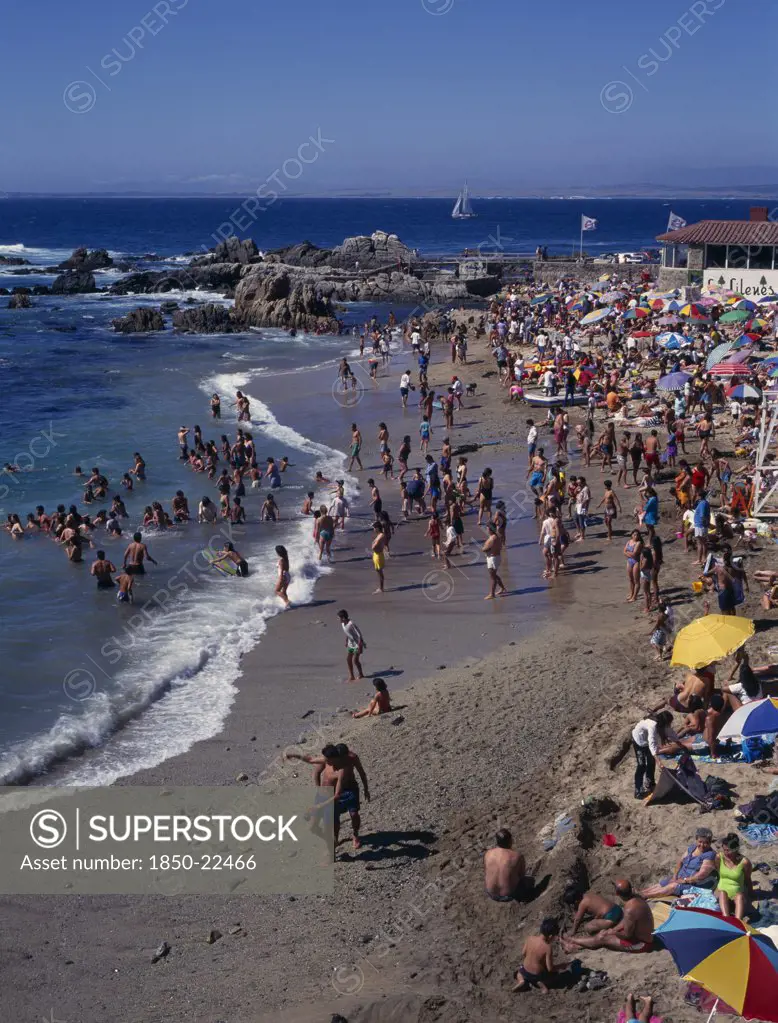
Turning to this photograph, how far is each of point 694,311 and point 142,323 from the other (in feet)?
101

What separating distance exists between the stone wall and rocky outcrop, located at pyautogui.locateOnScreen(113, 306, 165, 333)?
23518mm

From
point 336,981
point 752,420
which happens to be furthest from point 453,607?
point 752,420

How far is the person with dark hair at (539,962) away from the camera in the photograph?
24.5 ft

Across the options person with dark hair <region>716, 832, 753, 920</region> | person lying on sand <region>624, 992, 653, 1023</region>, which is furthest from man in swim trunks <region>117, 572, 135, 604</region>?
person lying on sand <region>624, 992, 653, 1023</region>

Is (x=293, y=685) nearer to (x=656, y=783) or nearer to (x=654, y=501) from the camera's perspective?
(x=656, y=783)

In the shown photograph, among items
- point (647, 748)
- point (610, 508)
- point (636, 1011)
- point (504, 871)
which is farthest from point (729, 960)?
point (610, 508)

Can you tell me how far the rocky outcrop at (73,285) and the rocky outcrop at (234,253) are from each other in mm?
8684

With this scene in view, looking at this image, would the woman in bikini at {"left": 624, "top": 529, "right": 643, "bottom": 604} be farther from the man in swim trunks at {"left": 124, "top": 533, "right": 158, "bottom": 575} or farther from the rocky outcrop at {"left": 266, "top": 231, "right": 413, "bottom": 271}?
the rocky outcrop at {"left": 266, "top": 231, "right": 413, "bottom": 271}

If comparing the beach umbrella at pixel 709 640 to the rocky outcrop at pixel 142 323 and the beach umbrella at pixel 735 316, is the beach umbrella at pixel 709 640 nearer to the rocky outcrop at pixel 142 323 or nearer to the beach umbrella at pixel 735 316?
the beach umbrella at pixel 735 316

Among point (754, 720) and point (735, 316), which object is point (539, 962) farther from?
point (735, 316)

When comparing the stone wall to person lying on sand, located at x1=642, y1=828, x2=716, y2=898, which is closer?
person lying on sand, located at x1=642, y1=828, x2=716, y2=898

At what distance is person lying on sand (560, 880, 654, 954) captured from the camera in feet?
25.3

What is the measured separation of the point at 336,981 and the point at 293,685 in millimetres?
6175

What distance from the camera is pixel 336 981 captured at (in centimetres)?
800
